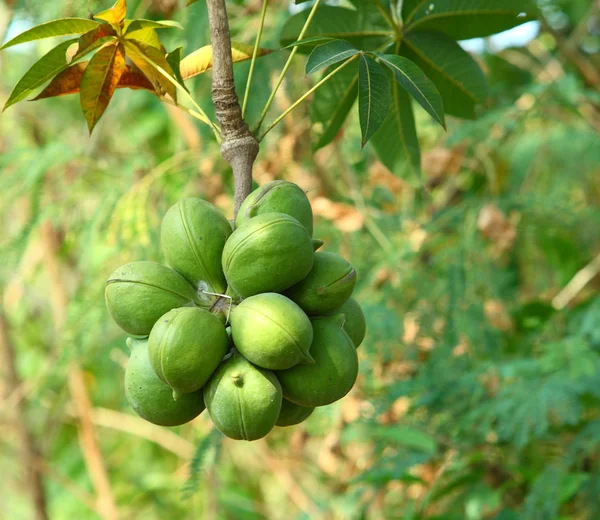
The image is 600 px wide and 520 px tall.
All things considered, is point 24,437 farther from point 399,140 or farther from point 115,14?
point 115,14

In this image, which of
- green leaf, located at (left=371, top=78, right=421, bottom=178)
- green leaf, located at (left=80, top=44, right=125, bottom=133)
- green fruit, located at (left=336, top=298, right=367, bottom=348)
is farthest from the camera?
green leaf, located at (left=371, top=78, right=421, bottom=178)

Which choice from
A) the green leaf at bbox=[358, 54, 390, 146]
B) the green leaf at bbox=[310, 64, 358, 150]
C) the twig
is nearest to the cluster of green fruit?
the green leaf at bbox=[358, 54, 390, 146]

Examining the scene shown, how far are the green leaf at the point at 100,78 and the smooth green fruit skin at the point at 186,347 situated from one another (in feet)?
1.76

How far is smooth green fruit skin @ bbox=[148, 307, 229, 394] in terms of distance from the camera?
1.16 meters

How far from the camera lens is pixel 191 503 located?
4.86 m

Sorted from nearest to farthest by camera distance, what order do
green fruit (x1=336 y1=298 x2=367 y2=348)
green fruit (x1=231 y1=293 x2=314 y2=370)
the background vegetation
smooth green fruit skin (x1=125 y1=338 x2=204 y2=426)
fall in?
green fruit (x1=231 y1=293 x2=314 y2=370) → smooth green fruit skin (x1=125 y1=338 x2=204 y2=426) → green fruit (x1=336 y1=298 x2=367 y2=348) → the background vegetation

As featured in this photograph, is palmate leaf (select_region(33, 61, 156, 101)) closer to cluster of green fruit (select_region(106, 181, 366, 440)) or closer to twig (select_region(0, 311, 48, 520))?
cluster of green fruit (select_region(106, 181, 366, 440))

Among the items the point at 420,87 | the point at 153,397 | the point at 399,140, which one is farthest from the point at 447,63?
the point at 153,397

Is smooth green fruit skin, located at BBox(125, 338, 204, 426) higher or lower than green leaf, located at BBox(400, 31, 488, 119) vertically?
lower

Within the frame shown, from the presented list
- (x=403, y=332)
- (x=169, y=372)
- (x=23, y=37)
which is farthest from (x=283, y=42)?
(x=403, y=332)

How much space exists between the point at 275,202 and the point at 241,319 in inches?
8.9

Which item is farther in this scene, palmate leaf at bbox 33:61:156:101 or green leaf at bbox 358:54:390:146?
palmate leaf at bbox 33:61:156:101

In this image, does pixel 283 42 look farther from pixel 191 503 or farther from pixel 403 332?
pixel 191 503

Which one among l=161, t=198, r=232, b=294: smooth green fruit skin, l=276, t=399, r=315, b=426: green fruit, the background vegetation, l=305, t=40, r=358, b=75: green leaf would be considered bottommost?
the background vegetation
